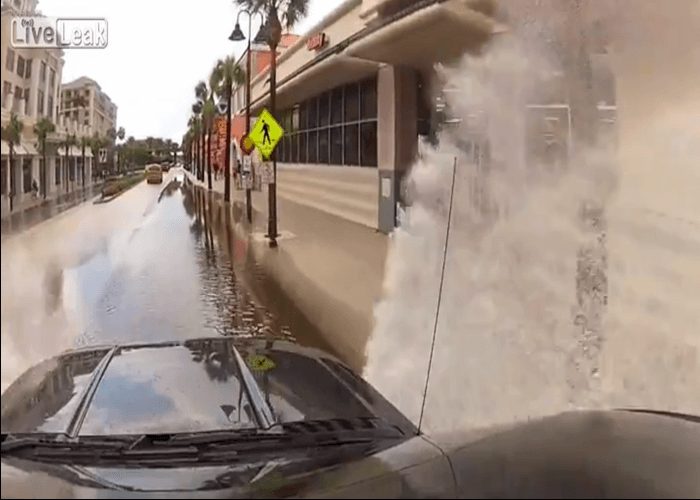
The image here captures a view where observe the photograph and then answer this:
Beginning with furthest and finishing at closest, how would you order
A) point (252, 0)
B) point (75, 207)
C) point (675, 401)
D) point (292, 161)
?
1. point (675, 401)
2. point (292, 161)
3. point (252, 0)
4. point (75, 207)

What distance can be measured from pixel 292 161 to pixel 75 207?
112 centimetres

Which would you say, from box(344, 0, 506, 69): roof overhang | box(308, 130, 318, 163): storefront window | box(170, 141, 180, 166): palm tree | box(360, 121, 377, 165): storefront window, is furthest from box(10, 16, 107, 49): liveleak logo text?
box(360, 121, 377, 165): storefront window

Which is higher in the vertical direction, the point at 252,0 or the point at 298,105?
the point at 252,0

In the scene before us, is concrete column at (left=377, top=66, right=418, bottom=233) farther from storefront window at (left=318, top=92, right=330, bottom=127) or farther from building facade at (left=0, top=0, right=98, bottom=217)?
building facade at (left=0, top=0, right=98, bottom=217)

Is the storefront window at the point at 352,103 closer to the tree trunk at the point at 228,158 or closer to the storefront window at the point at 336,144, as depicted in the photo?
A: the storefront window at the point at 336,144

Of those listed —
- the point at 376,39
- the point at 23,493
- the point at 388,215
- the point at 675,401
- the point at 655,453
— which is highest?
the point at 376,39

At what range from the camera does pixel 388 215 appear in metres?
4.57

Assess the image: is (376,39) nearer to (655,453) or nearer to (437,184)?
(437,184)

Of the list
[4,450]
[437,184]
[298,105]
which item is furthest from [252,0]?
[4,450]

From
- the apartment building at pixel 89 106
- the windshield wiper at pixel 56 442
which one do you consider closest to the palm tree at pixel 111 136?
the apartment building at pixel 89 106

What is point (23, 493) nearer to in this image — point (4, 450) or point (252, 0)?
point (4, 450)

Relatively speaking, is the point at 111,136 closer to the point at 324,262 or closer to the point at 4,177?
the point at 324,262

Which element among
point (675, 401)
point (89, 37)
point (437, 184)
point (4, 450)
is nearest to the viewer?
point (4, 450)

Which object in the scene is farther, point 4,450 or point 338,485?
point 4,450
